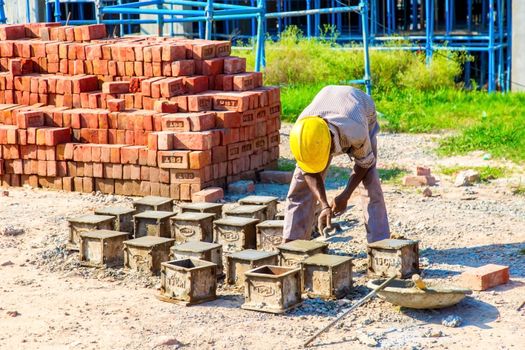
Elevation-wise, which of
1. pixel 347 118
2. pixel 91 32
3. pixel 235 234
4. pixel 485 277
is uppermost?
pixel 91 32

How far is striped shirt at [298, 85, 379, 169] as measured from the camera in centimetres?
680

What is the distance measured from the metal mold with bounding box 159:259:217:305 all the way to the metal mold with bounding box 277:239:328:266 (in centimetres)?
55

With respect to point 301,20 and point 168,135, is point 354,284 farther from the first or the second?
point 301,20

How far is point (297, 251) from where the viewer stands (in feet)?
22.8

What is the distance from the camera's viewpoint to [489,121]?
41.7 ft

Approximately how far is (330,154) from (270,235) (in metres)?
1.15

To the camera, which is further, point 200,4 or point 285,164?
point 200,4

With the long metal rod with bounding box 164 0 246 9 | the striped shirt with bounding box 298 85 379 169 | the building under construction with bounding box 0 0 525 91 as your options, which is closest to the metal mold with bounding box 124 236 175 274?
the striped shirt with bounding box 298 85 379 169

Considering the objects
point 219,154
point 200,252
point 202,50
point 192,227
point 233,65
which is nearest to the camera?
point 200,252

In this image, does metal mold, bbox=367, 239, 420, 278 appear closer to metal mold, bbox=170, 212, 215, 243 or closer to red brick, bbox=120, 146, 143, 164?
metal mold, bbox=170, 212, 215, 243

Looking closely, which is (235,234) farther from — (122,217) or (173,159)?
(173,159)

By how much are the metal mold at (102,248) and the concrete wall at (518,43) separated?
1106cm

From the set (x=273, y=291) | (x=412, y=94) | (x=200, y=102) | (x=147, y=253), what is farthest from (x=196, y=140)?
(x=412, y=94)

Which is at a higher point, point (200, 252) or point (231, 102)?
point (231, 102)
